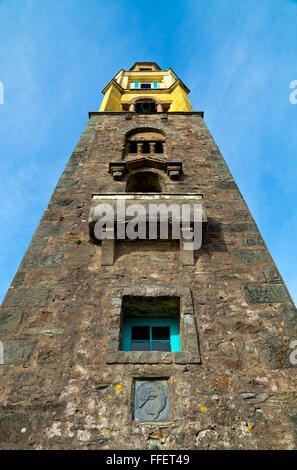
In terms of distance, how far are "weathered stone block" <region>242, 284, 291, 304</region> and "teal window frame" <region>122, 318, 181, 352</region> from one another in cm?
111

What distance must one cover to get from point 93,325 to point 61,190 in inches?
137

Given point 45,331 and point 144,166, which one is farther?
point 144,166

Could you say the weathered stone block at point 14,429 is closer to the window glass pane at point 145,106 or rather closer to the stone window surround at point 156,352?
the stone window surround at point 156,352

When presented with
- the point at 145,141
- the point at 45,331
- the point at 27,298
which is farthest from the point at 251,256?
the point at 145,141

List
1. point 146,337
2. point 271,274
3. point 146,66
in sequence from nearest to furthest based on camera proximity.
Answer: point 146,337, point 271,274, point 146,66

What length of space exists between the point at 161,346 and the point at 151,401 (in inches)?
37.4

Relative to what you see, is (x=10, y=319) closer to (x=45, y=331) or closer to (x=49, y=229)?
(x=45, y=331)

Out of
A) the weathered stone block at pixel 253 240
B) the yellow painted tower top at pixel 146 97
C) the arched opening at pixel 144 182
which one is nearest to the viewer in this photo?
the weathered stone block at pixel 253 240

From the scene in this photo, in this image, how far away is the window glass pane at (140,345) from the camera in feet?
14.6

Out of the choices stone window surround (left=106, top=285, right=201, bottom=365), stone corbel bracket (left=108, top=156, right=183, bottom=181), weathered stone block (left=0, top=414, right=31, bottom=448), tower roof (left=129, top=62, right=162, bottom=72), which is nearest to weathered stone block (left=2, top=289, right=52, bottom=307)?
stone window surround (left=106, top=285, right=201, bottom=365)

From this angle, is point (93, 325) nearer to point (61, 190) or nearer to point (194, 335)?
point (194, 335)

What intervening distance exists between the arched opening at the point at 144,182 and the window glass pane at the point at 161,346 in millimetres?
4148

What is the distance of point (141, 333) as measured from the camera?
15.4ft

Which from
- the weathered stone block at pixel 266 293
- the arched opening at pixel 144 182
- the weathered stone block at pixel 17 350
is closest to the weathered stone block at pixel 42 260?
the weathered stone block at pixel 17 350
